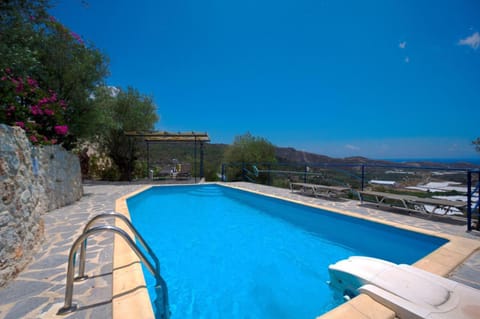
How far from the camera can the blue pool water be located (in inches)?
94.0

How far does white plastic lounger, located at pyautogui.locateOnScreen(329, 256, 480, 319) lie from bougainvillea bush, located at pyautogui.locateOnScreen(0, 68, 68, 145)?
4848mm

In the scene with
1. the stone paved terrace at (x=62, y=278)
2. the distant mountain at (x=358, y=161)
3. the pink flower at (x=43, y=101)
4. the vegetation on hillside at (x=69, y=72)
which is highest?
the vegetation on hillside at (x=69, y=72)

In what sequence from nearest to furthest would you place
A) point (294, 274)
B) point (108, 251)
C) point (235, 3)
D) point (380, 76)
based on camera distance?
point (108, 251) → point (294, 274) → point (235, 3) → point (380, 76)

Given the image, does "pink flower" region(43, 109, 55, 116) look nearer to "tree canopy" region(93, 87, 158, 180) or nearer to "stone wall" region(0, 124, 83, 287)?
"stone wall" region(0, 124, 83, 287)

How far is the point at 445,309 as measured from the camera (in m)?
1.34

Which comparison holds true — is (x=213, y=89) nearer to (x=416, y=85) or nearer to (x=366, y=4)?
(x=366, y=4)

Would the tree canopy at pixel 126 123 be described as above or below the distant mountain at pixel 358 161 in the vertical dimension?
above

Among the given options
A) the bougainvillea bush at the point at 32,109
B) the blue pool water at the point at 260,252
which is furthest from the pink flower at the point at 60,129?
the blue pool water at the point at 260,252

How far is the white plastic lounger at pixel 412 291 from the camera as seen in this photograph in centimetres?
133

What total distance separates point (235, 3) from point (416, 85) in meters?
12.1

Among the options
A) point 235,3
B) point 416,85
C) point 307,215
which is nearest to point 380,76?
point 416,85

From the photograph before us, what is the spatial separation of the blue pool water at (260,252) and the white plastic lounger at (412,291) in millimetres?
592

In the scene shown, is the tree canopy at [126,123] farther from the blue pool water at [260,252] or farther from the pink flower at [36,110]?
the pink flower at [36,110]

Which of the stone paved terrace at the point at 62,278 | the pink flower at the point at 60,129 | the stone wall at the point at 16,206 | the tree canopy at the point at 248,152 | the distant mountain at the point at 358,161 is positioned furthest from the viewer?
the tree canopy at the point at 248,152
